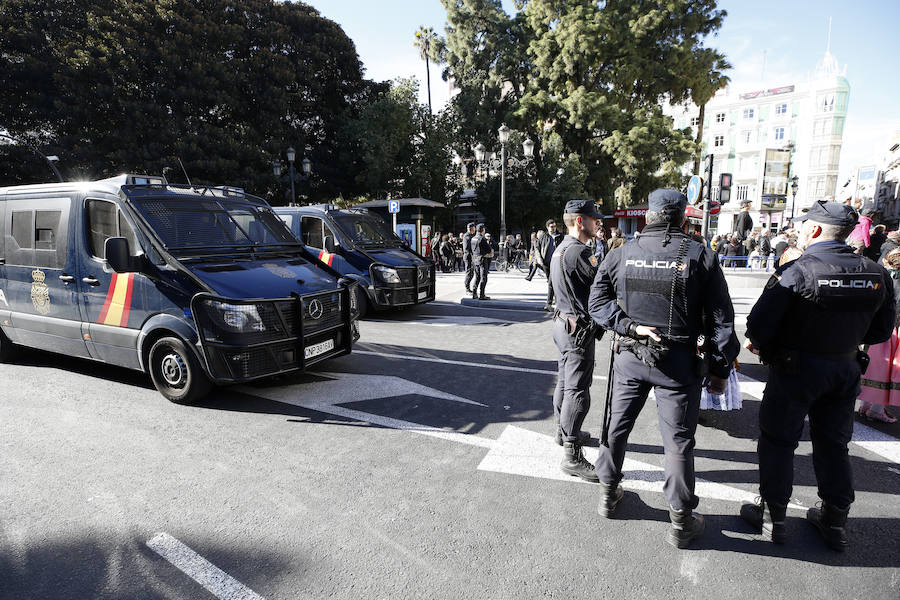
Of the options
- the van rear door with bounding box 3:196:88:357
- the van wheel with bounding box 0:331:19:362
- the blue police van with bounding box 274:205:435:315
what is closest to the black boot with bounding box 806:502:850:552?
the van rear door with bounding box 3:196:88:357

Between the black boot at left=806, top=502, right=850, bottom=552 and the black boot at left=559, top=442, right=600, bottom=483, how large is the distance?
4.23 feet

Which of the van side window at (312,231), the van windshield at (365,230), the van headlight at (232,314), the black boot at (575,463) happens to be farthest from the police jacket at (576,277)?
the van side window at (312,231)

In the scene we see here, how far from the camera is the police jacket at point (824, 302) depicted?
2.54m

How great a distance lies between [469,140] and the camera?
30453 millimetres

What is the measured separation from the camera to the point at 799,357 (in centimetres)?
263

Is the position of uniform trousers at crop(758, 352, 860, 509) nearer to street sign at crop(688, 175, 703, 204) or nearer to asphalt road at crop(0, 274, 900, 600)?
asphalt road at crop(0, 274, 900, 600)

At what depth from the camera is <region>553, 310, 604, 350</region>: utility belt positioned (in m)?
3.49

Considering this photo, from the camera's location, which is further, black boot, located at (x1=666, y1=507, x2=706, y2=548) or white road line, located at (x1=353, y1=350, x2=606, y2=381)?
white road line, located at (x1=353, y1=350, x2=606, y2=381)

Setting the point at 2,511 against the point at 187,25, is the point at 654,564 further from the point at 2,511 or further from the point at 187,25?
the point at 187,25

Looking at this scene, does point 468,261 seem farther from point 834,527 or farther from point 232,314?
point 834,527

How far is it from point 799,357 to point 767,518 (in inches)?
37.5

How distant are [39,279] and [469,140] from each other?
27.5 m

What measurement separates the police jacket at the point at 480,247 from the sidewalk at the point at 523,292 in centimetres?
106

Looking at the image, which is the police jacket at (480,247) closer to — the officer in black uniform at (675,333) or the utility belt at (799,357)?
the officer in black uniform at (675,333)
